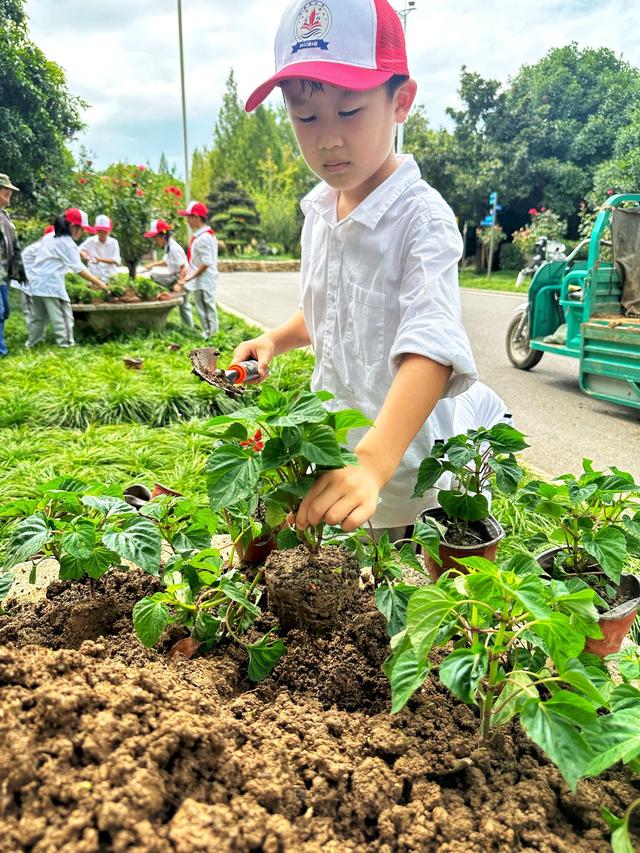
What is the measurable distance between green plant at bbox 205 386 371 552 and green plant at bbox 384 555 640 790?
0.28 m

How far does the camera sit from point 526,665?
994 millimetres

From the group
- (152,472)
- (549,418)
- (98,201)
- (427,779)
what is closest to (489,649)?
(427,779)

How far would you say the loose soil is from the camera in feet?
2.22

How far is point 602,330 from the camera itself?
5.41 metres

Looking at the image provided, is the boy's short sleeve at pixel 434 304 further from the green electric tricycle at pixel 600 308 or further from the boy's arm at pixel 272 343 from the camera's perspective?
the green electric tricycle at pixel 600 308

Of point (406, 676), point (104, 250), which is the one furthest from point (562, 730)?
point (104, 250)

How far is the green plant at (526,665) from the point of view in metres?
0.76

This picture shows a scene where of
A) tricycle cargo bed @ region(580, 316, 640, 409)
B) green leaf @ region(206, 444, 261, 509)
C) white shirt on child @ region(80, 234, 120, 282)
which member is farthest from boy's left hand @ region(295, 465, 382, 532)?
white shirt on child @ region(80, 234, 120, 282)

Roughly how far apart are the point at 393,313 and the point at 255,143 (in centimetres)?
4813

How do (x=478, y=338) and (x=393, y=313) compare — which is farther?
(x=478, y=338)

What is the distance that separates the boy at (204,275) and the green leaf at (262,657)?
7.89m

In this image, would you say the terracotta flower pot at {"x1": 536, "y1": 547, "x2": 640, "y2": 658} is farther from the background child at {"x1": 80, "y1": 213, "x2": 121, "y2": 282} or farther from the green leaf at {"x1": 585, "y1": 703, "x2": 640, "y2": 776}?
the background child at {"x1": 80, "y1": 213, "x2": 121, "y2": 282}

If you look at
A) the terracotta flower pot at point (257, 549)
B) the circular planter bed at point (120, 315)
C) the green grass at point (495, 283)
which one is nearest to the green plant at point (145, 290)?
the circular planter bed at point (120, 315)

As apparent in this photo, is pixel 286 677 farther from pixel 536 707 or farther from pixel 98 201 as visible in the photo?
pixel 98 201
